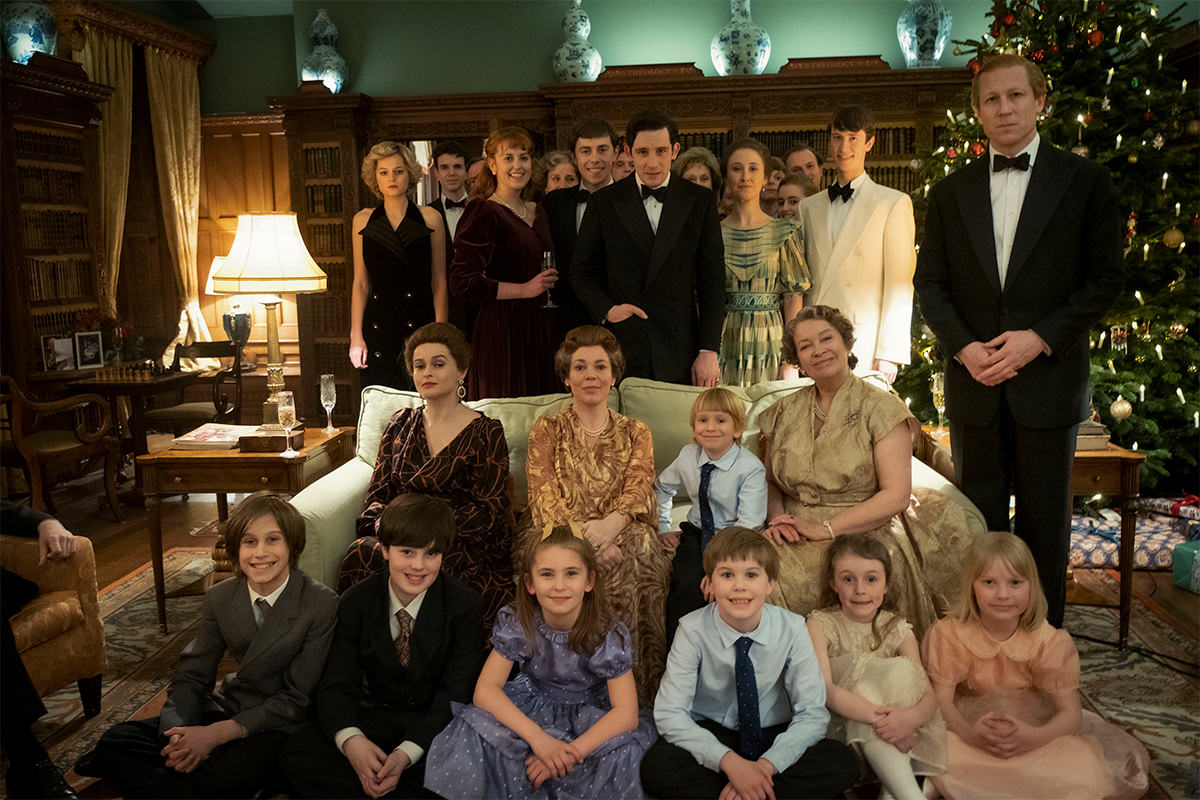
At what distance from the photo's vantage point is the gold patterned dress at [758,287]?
3.60 metres

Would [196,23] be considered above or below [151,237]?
above

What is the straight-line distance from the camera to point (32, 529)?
287 centimetres

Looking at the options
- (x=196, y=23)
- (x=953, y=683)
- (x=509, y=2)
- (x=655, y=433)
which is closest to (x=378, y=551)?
(x=655, y=433)

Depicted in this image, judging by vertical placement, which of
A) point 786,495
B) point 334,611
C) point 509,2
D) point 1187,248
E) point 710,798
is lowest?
point 710,798

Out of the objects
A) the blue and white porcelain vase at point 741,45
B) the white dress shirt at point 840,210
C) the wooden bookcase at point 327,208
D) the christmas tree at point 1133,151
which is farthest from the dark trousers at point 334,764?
the blue and white porcelain vase at point 741,45

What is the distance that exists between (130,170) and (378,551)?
19.0 ft

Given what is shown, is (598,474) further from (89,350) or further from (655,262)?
(89,350)

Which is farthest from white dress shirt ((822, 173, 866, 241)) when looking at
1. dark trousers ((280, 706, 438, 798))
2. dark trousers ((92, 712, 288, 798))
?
dark trousers ((92, 712, 288, 798))

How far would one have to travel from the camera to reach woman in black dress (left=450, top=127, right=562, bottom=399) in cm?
362

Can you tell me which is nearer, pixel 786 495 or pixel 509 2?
pixel 786 495

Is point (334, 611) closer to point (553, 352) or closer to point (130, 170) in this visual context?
point (553, 352)

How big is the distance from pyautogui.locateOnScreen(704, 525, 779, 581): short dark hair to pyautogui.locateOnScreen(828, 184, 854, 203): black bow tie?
1863 millimetres

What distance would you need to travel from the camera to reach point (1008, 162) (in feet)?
9.21

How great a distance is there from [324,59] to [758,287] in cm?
460
